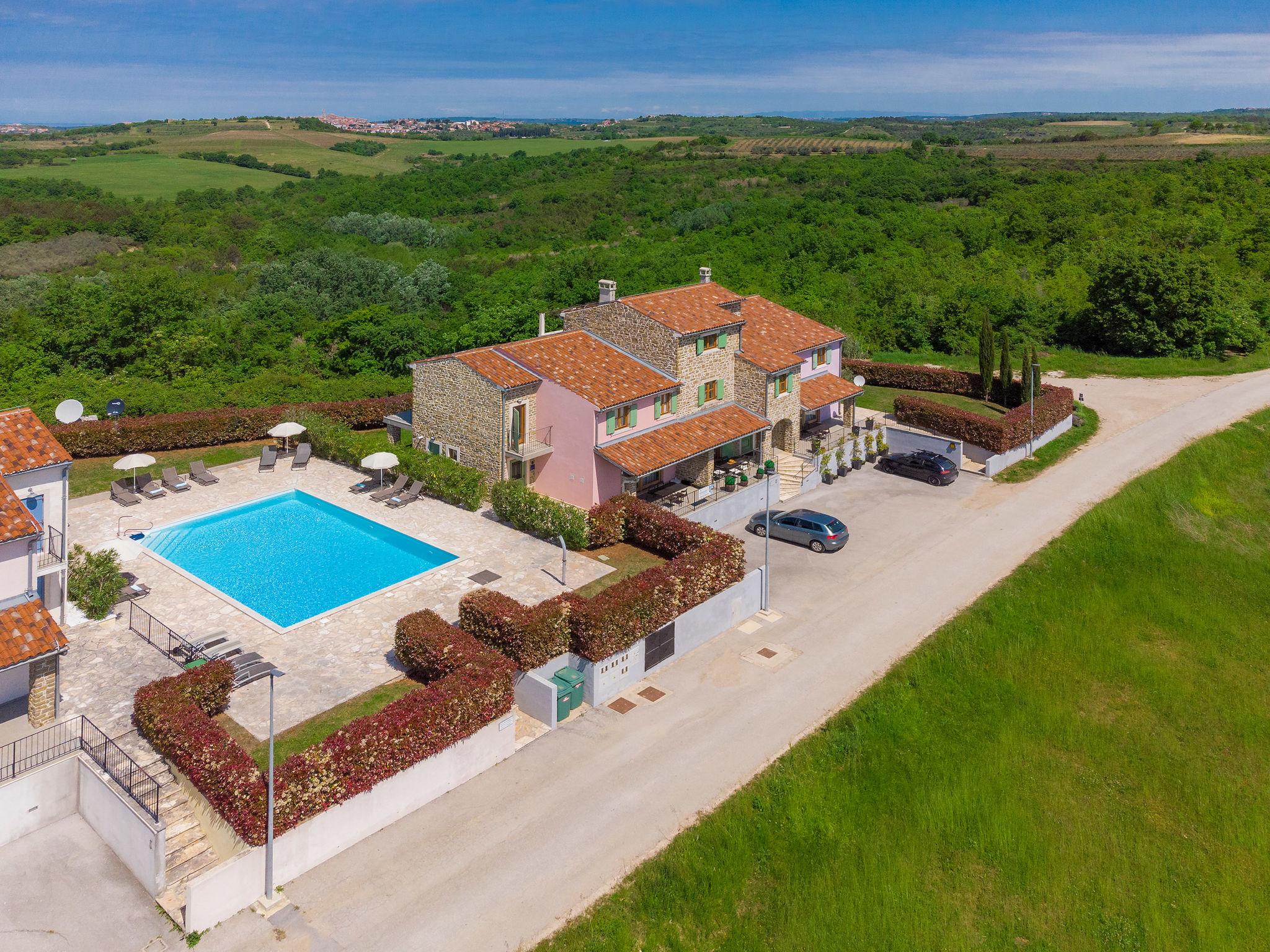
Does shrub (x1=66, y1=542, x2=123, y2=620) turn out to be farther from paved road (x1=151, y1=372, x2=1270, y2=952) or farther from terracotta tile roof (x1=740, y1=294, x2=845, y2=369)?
terracotta tile roof (x1=740, y1=294, x2=845, y2=369)

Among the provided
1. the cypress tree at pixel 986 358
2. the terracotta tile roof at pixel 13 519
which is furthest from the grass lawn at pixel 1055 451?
the terracotta tile roof at pixel 13 519

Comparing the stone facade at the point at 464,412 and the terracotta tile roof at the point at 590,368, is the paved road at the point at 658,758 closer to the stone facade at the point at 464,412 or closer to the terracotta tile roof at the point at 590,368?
the terracotta tile roof at the point at 590,368

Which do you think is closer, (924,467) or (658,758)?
(658,758)

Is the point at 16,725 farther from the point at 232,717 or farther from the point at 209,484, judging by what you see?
the point at 209,484

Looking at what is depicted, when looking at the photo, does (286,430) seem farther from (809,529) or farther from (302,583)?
(809,529)

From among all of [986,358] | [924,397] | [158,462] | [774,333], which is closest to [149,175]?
[158,462]

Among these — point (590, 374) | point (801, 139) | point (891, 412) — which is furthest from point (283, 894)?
point (801, 139)

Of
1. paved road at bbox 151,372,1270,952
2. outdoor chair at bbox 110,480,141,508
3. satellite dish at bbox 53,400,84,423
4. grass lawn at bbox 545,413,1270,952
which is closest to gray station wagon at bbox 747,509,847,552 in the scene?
paved road at bbox 151,372,1270,952
